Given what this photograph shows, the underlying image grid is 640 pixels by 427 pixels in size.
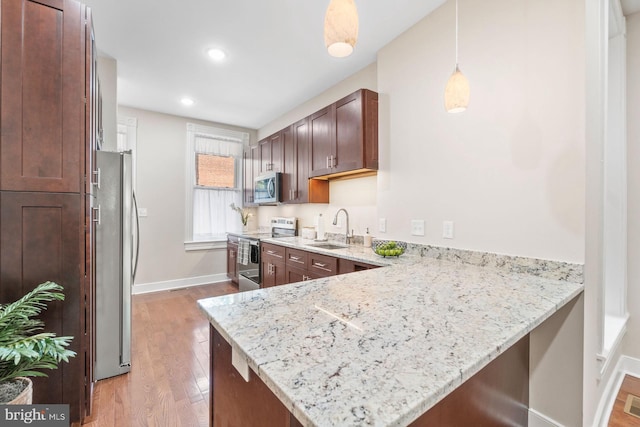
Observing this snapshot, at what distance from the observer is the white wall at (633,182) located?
2096 mm

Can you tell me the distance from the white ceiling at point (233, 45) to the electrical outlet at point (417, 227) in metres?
1.46

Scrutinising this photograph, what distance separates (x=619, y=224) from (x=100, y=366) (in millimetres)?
3957

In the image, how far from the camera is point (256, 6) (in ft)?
6.93

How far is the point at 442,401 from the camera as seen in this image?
2.98 ft

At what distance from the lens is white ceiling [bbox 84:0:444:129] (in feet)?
7.01

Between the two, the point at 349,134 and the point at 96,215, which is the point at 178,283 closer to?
the point at 96,215

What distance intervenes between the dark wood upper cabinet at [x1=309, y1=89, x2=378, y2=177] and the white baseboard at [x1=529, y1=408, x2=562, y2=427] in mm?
1980

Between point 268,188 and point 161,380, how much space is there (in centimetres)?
257

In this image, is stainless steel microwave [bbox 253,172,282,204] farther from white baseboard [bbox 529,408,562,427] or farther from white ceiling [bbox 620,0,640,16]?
white ceiling [bbox 620,0,640,16]

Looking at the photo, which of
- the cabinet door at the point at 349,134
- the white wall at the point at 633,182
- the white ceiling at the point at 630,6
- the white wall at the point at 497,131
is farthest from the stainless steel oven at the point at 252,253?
the white ceiling at the point at 630,6

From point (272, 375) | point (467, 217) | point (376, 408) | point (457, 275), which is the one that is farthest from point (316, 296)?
point (467, 217)

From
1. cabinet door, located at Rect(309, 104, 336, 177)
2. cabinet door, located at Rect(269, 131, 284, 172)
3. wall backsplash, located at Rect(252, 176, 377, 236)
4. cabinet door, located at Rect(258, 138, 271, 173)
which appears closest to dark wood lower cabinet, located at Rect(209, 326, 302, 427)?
wall backsplash, located at Rect(252, 176, 377, 236)

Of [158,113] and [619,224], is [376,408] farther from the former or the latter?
[158,113]

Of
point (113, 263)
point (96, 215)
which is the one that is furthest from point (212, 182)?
point (96, 215)
